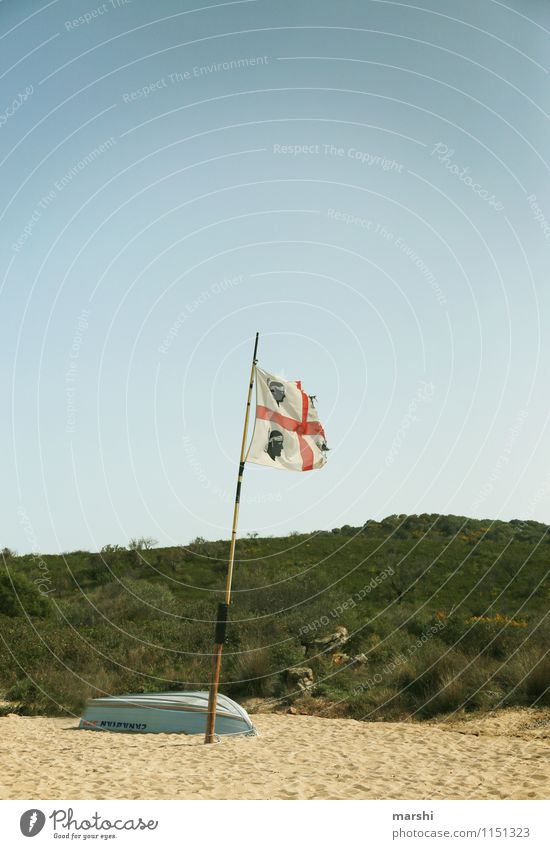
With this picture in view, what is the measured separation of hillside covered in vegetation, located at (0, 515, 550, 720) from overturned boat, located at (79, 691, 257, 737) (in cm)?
334

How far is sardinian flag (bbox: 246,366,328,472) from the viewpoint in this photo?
1283 centimetres

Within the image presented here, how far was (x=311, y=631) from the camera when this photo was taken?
22.6 metres

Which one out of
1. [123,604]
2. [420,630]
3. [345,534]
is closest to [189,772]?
[420,630]

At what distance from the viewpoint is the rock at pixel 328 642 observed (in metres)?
21.1

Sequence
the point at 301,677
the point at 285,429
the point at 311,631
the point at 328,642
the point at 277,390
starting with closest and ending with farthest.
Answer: the point at 285,429 → the point at 277,390 → the point at 301,677 → the point at 328,642 → the point at 311,631

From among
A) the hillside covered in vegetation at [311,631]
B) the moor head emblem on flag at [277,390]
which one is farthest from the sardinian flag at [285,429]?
the hillside covered in vegetation at [311,631]

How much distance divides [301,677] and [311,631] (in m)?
3.38

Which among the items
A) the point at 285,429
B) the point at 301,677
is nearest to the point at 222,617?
the point at 285,429

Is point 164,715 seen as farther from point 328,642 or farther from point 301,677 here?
point 328,642

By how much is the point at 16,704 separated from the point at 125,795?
36.0ft

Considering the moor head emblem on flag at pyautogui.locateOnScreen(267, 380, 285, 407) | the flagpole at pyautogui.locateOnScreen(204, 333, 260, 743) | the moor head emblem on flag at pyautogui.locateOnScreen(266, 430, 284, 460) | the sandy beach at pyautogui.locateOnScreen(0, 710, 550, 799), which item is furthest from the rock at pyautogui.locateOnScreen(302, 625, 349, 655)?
the moor head emblem on flag at pyautogui.locateOnScreen(267, 380, 285, 407)

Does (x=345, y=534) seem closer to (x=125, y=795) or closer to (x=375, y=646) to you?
(x=375, y=646)

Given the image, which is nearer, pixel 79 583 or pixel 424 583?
pixel 424 583

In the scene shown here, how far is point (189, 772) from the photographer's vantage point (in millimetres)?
10547
